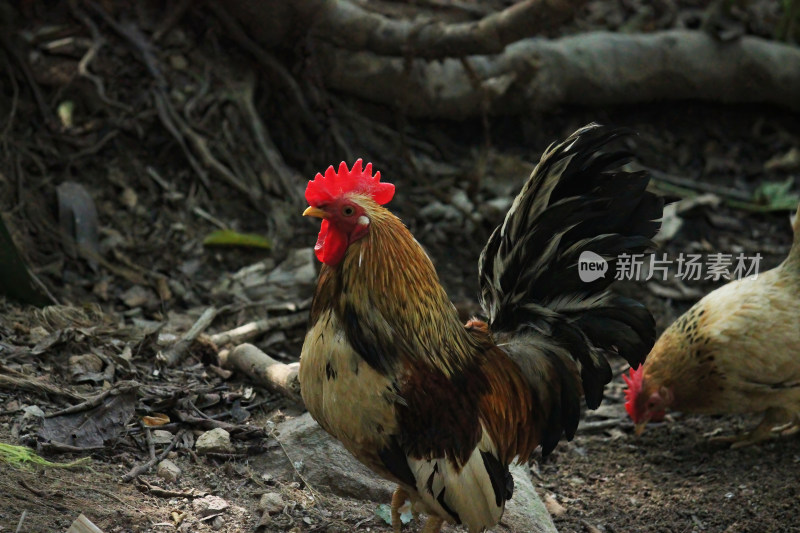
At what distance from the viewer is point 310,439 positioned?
14.4 feet

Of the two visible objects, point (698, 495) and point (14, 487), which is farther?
point (698, 495)

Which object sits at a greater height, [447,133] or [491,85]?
[491,85]

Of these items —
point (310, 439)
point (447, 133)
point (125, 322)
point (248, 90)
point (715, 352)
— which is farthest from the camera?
point (447, 133)

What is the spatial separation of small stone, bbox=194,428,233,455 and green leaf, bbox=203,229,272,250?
2378 millimetres

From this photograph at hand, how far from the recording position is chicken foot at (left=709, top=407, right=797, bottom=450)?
5371mm

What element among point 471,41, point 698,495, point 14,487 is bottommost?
point 698,495

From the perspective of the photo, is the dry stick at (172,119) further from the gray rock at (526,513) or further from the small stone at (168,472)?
the gray rock at (526,513)

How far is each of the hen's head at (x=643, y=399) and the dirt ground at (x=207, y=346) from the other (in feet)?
0.99

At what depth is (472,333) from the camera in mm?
3939

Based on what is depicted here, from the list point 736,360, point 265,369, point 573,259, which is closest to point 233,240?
point 265,369

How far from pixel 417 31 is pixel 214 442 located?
162 inches

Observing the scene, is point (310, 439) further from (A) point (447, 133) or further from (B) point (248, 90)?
(A) point (447, 133)

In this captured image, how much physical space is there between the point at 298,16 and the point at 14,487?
187 inches

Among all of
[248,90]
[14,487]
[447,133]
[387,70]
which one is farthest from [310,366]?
[447,133]
